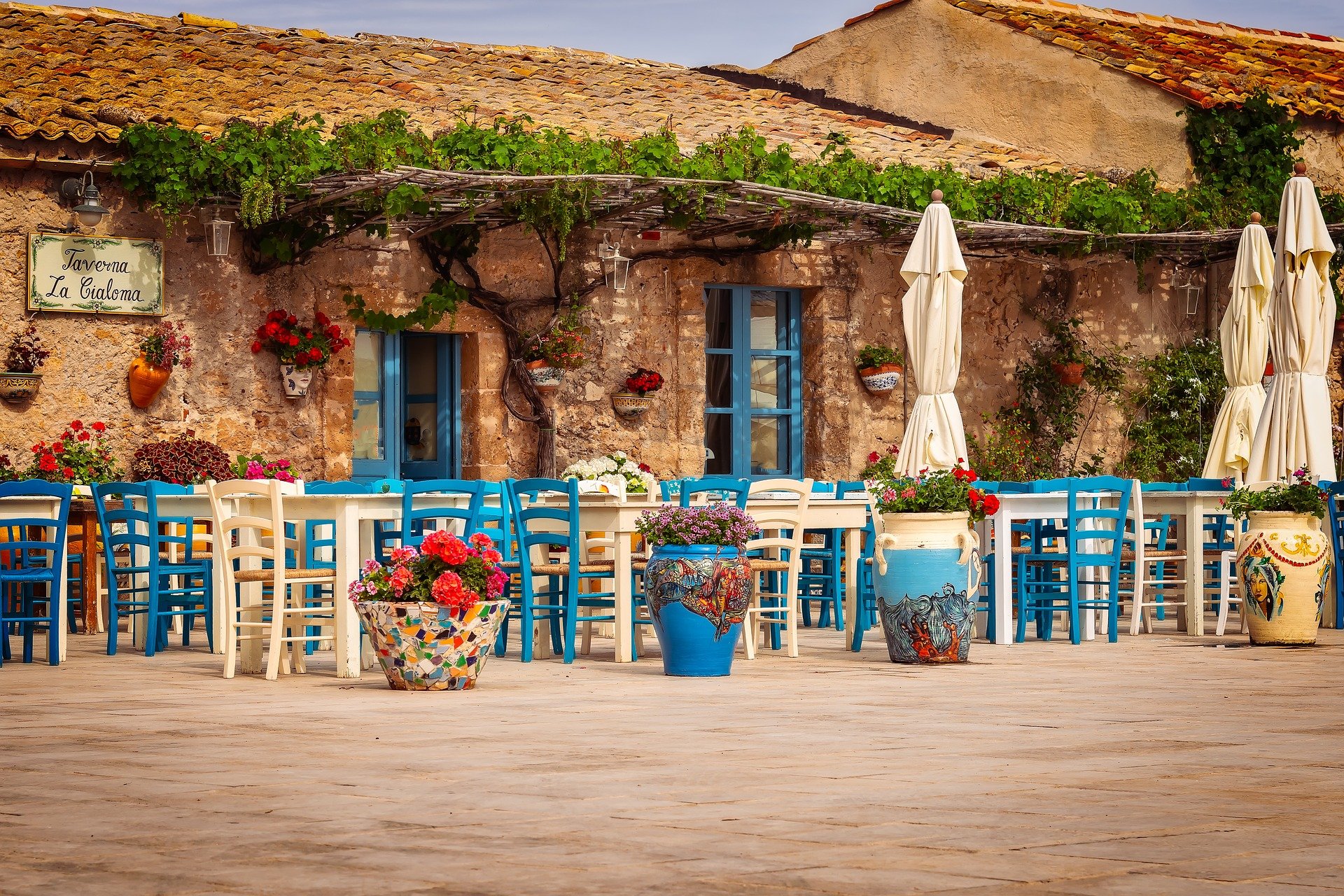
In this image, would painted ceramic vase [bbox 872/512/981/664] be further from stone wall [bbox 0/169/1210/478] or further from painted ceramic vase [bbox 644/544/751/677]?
stone wall [bbox 0/169/1210/478]

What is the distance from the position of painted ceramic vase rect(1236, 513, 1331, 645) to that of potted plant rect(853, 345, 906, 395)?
5.46m

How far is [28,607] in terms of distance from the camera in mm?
8328

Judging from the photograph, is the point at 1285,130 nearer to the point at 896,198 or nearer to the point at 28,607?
A: the point at 896,198

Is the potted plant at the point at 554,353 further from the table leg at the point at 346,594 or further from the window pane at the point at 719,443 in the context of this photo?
the table leg at the point at 346,594

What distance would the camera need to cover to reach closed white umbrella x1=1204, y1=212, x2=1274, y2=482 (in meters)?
11.0

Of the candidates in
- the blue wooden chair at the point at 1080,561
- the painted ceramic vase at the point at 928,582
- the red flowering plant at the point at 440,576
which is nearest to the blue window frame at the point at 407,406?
the blue wooden chair at the point at 1080,561

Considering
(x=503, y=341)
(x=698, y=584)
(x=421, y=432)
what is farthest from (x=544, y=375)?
(x=698, y=584)

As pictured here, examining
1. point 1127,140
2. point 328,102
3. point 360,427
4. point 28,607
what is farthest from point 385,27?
point 28,607

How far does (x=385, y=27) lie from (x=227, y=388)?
19.6 ft

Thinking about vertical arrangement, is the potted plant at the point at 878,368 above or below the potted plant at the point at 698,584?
above

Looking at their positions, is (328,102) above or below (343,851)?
above

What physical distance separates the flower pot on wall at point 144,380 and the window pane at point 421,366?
2125 mm

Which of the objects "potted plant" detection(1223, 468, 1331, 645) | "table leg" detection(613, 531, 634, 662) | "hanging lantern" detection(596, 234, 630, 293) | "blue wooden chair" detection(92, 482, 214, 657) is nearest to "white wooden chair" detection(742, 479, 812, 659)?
"table leg" detection(613, 531, 634, 662)

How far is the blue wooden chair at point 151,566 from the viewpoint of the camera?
8.17 m
